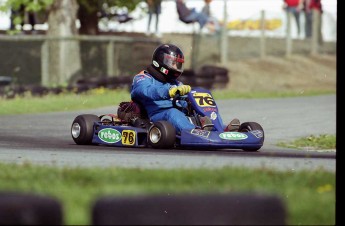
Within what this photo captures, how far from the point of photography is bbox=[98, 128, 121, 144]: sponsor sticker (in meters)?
10.6

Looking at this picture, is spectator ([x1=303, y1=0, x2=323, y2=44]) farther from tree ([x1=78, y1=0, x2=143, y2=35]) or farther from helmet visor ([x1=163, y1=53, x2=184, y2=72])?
helmet visor ([x1=163, y1=53, x2=184, y2=72])

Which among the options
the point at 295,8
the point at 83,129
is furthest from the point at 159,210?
the point at 295,8

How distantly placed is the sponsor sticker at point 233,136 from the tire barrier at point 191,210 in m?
5.64

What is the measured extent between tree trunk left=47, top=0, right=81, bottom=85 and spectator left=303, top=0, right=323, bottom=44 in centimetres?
794

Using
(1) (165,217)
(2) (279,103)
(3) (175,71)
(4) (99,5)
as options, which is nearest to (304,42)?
(4) (99,5)

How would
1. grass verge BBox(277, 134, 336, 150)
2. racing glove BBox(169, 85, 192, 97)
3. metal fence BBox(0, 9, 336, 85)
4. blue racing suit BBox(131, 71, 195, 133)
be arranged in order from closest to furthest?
racing glove BBox(169, 85, 192, 97), blue racing suit BBox(131, 71, 195, 133), grass verge BBox(277, 134, 336, 150), metal fence BBox(0, 9, 336, 85)

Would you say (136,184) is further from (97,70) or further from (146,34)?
(146,34)

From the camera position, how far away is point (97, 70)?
24.0 m

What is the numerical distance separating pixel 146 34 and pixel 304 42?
5.11m

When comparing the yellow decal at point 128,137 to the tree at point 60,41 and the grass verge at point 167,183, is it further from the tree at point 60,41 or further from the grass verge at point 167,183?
the tree at point 60,41

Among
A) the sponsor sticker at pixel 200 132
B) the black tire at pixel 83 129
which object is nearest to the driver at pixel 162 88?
the sponsor sticker at pixel 200 132

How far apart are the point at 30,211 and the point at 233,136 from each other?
6.04 m

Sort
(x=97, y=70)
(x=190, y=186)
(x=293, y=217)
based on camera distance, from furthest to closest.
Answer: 1. (x=97, y=70)
2. (x=190, y=186)
3. (x=293, y=217)

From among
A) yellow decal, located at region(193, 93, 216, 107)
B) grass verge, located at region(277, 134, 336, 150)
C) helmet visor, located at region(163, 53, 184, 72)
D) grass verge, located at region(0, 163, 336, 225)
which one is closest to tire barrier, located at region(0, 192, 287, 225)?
grass verge, located at region(0, 163, 336, 225)
